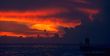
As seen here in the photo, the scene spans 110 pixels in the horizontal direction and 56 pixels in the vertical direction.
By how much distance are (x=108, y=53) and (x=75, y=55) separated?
94.8 ft

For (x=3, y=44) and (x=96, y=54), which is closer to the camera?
(x=96, y=54)

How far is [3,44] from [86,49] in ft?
310

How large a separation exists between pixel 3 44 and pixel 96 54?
342 ft

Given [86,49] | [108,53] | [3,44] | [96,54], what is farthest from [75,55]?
[3,44]

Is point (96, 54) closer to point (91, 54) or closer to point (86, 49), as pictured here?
point (91, 54)

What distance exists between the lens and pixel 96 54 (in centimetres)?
9431

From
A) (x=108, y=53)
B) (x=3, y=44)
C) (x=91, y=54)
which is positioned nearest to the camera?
(x=108, y=53)

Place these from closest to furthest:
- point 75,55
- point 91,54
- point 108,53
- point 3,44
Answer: point 108,53
point 91,54
point 75,55
point 3,44

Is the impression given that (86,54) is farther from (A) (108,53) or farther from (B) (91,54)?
(A) (108,53)

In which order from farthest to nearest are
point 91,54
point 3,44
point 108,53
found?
point 3,44, point 91,54, point 108,53

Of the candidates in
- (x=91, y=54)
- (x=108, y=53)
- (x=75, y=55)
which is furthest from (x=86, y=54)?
(x=108, y=53)

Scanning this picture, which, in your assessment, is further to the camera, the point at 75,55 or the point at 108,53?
the point at 75,55

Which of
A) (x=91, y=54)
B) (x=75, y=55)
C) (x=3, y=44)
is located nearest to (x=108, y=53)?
(x=91, y=54)

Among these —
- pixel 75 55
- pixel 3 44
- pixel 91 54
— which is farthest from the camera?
pixel 3 44
